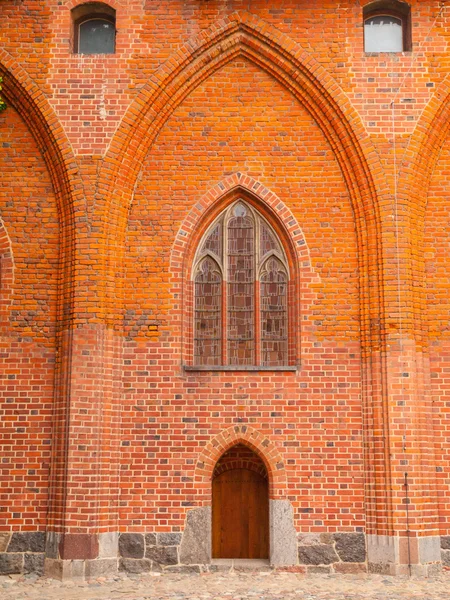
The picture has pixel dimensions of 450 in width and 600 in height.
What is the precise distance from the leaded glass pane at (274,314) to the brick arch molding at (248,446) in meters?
1.13

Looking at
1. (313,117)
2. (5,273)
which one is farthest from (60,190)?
(313,117)

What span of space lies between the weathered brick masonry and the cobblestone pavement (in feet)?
0.90

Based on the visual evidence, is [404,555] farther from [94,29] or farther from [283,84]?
[94,29]

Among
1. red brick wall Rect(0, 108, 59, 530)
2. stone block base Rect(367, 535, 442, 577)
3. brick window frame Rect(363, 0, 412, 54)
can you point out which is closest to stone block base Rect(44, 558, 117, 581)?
red brick wall Rect(0, 108, 59, 530)

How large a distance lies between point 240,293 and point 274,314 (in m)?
0.61

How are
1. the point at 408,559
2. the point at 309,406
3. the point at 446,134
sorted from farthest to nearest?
the point at 446,134 < the point at 309,406 < the point at 408,559

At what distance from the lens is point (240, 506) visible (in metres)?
11.2

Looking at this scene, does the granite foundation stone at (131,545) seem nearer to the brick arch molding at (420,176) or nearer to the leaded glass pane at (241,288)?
the leaded glass pane at (241,288)

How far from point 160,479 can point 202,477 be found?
0.60 m

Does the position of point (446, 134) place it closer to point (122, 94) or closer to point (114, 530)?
point (122, 94)

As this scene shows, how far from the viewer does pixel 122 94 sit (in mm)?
11672

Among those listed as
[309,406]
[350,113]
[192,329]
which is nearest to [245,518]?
[309,406]

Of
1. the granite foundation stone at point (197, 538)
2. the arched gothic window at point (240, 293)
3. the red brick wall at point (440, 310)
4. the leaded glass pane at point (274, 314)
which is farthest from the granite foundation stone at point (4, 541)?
the red brick wall at point (440, 310)

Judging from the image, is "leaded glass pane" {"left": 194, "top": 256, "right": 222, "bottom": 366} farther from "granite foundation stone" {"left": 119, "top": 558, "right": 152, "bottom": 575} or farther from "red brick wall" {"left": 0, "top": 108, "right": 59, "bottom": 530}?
"granite foundation stone" {"left": 119, "top": 558, "right": 152, "bottom": 575}
